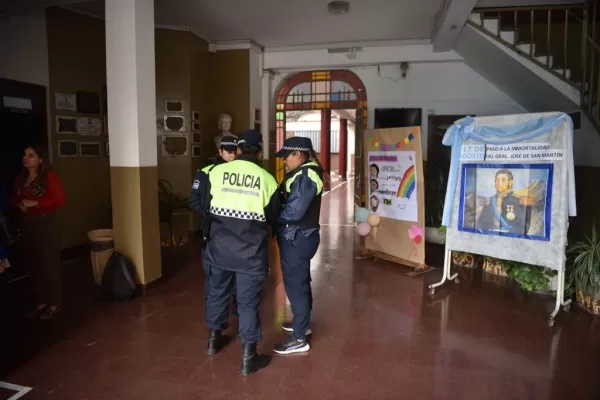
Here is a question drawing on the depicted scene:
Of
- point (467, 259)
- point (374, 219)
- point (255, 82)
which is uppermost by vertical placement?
A: point (255, 82)

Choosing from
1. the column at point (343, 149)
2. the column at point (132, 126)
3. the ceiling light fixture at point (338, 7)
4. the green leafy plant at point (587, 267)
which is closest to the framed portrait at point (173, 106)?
the column at point (132, 126)

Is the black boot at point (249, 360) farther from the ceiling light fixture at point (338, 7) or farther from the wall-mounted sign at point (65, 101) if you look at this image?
the ceiling light fixture at point (338, 7)

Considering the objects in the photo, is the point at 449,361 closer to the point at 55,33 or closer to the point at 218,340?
the point at 218,340

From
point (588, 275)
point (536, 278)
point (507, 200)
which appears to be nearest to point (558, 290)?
point (588, 275)

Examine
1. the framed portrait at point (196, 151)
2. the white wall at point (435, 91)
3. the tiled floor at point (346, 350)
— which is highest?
the white wall at point (435, 91)

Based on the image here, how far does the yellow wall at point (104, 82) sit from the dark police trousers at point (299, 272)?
3694 millimetres

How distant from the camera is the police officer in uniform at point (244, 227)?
249 centimetres

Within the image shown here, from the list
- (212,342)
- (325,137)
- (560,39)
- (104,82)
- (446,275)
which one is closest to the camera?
(212,342)

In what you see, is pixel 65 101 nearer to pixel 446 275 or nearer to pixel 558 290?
pixel 446 275

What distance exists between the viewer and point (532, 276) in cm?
392

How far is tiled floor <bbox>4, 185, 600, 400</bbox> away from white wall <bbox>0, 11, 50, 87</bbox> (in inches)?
98.0

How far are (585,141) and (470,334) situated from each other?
9.72 ft

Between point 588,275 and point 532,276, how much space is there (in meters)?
0.48

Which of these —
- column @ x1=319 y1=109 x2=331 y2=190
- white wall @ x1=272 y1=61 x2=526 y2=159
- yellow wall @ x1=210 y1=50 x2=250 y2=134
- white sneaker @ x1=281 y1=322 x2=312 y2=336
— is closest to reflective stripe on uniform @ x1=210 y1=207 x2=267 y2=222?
white sneaker @ x1=281 y1=322 x2=312 y2=336
